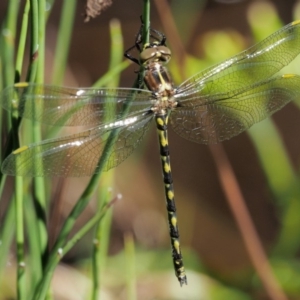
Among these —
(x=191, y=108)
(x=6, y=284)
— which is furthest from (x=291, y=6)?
(x=6, y=284)

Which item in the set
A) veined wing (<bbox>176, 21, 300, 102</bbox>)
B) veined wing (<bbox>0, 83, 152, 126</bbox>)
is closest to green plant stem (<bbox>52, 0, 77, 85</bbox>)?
veined wing (<bbox>0, 83, 152, 126</bbox>)

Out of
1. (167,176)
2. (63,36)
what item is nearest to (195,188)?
(167,176)

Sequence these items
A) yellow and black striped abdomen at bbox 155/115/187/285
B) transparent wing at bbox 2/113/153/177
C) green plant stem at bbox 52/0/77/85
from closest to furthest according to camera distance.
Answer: transparent wing at bbox 2/113/153/177, green plant stem at bbox 52/0/77/85, yellow and black striped abdomen at bbox 155/115/187/285

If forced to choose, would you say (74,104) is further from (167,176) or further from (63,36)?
(167,176)

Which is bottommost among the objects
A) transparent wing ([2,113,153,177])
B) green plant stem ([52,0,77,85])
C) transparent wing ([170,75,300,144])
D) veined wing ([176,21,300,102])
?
transparent wing ([2,113,153,177])

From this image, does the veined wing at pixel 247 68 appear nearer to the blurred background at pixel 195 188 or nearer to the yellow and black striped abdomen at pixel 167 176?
the yellow and black striped abdomen at pixel 167 176

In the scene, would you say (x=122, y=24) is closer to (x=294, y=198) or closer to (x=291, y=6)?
(x=291, y=6)

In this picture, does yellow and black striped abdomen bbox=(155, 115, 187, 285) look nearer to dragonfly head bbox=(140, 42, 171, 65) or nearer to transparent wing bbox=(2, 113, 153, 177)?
transparent wing bbox=(2, 113, 153, 177)

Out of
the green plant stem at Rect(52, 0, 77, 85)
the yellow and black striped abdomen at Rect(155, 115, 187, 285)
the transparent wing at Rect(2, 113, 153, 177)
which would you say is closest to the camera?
the transparent wing at Rect(2, 113, 153, 177)
